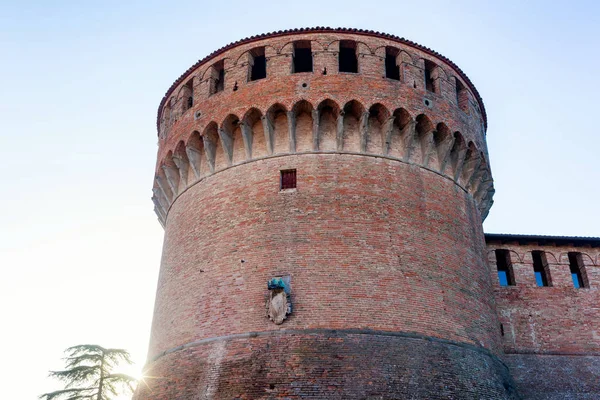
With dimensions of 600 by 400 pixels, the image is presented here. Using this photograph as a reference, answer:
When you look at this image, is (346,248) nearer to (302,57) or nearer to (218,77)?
(302,57)

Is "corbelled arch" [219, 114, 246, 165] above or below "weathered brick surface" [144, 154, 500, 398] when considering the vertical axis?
above

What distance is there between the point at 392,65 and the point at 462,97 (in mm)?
2479

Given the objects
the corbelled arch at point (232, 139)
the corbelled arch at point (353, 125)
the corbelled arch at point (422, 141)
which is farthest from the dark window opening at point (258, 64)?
the corbelled arch at point (422, 141)

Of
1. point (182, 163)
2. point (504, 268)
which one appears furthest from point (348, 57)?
point (504, 268)

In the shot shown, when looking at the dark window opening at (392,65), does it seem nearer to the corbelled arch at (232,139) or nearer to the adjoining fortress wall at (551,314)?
the corbelled arch at (232,139)

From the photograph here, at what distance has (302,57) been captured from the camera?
16.4m

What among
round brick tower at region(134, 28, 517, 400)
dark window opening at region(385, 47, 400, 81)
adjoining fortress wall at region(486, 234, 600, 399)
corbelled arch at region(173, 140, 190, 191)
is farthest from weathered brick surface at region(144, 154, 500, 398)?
dark window opening at region(385, 47, 400, 81)

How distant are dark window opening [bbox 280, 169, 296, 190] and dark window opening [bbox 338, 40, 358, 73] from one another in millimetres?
4076

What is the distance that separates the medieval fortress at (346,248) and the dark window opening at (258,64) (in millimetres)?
57

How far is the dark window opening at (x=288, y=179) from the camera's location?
13.8 meters

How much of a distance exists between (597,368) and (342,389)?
9.58 meters

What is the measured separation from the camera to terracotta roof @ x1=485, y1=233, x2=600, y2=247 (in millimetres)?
17750

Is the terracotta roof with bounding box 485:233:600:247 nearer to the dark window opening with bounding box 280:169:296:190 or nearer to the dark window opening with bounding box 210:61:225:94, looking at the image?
the dark window opening with bounding box 280:169:296:190

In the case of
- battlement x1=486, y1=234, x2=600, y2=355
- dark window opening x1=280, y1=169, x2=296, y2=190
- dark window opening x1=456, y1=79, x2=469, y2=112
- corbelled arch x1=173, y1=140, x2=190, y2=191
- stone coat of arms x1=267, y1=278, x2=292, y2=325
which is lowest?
stone coat of arms x1=267, y1=278, x2=292, y2=325
